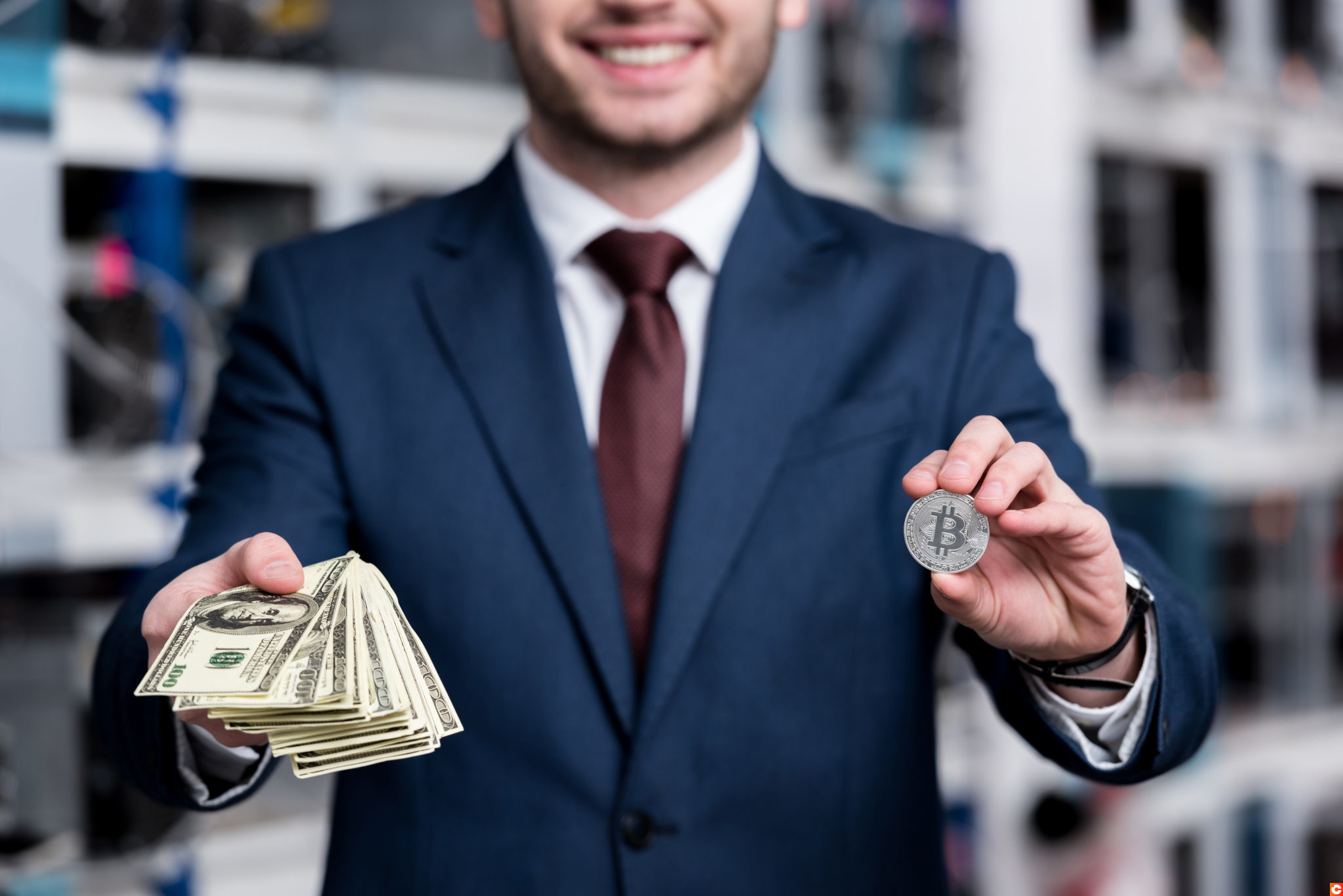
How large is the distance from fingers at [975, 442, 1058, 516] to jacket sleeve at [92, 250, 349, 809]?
661mm

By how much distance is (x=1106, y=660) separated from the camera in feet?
3.45

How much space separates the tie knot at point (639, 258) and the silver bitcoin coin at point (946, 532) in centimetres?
44

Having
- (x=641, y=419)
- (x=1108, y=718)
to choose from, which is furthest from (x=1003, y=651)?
(x=641, y=419)

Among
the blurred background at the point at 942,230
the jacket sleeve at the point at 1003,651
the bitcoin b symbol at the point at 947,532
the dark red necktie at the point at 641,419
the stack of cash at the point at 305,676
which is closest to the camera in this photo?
the stack of cash at the point at 305,676

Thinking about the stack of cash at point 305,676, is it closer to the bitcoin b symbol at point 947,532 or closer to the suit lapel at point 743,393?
the suit lapel at point 743,393

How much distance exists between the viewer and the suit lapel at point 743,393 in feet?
3.71

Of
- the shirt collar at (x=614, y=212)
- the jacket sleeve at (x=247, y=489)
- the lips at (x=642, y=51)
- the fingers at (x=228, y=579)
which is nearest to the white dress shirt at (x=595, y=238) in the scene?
the shirt collar at (x=614, y=212)

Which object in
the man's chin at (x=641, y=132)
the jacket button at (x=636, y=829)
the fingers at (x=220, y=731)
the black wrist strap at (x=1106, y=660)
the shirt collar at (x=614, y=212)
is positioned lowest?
the jacket button at (x=636, y=829)

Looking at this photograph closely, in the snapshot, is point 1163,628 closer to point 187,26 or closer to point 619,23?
point 619,23

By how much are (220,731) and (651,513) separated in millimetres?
457

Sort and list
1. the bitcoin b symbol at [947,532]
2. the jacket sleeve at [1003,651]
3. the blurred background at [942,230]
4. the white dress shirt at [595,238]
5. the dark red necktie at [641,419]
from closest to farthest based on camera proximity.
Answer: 1. the bitcoin b symbol at [947,532]
2. the jacket sleeve at [1003,651]
3. the dark red necktie at [641,419]
4. the white dress shirt at [595,238]
5. the blurred background at [942,230]

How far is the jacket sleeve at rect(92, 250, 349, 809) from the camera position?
3.58ft

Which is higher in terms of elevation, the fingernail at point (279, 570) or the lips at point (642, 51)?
the lips at point (642, 51)

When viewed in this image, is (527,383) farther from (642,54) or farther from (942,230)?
(942,230)
